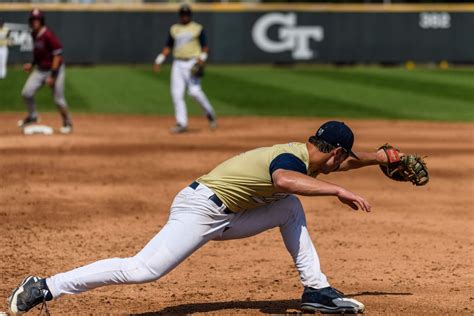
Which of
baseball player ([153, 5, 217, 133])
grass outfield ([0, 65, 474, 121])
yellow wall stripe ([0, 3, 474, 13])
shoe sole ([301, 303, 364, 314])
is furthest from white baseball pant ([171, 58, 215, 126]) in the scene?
yellow wall stripe ([0, 3, 474, 13])

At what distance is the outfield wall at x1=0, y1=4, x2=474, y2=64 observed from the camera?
36250 mm

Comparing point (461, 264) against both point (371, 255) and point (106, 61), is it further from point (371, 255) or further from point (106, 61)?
point (106, 61)

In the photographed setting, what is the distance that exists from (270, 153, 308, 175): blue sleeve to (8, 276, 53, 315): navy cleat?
177 centimetres

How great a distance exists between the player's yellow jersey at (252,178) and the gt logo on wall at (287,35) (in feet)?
98.5

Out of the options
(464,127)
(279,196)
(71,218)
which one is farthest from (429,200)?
(464,127)

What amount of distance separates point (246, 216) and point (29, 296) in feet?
5.36

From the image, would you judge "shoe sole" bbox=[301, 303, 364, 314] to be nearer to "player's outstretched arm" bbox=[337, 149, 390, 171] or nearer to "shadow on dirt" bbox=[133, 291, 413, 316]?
"shadow on dirt" bbox=[133, 291, 413, 316]

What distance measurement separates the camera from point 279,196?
7.39 m

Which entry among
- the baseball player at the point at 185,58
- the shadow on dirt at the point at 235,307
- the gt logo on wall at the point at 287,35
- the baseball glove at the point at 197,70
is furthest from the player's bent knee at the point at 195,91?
the gt logo on wall at the point at 287,35

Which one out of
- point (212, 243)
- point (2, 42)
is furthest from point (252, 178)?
point (2, 42)

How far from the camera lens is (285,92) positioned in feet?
91.3

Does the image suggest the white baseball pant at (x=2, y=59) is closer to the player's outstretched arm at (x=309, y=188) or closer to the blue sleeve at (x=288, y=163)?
the blue sleeve at (x=288, y=163)

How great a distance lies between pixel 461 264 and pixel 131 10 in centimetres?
2800

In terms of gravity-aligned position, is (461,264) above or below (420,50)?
above
